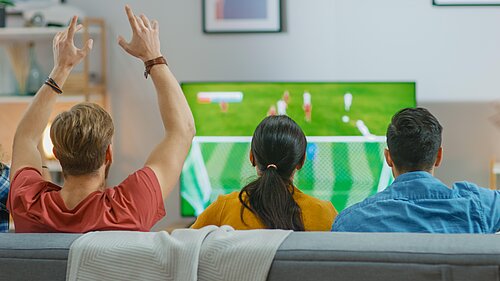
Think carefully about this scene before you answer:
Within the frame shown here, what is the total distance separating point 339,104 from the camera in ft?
15.5

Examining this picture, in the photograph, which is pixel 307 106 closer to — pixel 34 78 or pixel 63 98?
pixel 63 98

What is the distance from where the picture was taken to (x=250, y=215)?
2.69 meters

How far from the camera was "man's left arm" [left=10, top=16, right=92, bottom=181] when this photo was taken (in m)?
2.38

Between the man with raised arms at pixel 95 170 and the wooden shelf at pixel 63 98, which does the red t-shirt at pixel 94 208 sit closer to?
the man with raised arms at pixel 95 170

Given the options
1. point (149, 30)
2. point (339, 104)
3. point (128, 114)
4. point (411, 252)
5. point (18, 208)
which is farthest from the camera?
point (128, 114)

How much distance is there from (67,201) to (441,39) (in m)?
3.16

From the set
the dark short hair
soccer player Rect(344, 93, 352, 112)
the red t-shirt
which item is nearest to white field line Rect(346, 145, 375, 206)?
soccer player Rect(344, 93, 352, 112)

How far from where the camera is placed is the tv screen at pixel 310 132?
4.69 metres

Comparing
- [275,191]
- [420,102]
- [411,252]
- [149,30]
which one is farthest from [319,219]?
[420,102]

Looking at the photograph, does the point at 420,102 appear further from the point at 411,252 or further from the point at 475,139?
the point at 411,252

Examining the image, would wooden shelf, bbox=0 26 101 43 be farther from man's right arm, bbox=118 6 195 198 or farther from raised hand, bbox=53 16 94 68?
man's right arm, bbox=118 6 195 198

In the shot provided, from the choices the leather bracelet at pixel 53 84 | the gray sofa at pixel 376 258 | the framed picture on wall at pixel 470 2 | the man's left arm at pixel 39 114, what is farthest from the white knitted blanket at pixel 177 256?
the framed picture on wall at pixel 470 2

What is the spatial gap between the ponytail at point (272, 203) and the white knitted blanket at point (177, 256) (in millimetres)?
891

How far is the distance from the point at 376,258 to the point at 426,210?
603 mm
